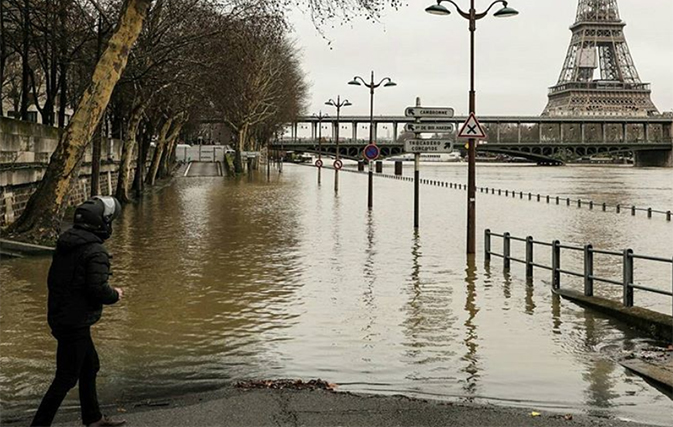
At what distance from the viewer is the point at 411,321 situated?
11609 millimetres

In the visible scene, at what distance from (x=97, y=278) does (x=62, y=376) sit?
2.42 ft

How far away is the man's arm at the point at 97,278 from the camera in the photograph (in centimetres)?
612

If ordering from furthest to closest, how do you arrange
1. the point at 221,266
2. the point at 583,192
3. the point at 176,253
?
the point at 583,192, the point at 176,253, the point at 221,266

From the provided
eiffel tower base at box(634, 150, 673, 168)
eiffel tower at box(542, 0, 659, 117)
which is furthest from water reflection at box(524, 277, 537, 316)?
eiffel tower at box(542, 0, 659, 117)

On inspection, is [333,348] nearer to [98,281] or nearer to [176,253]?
[98,281]

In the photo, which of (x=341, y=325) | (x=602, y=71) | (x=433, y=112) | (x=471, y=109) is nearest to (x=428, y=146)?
(x=433, y=112)

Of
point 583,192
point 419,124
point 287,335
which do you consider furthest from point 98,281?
point 583,192

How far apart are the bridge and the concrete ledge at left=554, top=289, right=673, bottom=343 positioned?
10110 cm

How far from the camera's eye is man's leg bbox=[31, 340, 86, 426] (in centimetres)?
616

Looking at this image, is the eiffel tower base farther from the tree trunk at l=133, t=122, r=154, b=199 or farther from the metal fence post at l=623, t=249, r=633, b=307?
the metal fence post at l=623, t=249, r=633, b=307

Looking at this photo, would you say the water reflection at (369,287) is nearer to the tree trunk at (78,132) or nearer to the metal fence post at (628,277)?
the metal fence post at (628,277)

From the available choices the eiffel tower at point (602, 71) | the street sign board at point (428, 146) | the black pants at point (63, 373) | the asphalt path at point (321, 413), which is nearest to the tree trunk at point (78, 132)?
the street sign board at point (428, 146)

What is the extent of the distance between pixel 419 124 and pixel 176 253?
6.86 metres

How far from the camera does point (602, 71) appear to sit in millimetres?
167750
